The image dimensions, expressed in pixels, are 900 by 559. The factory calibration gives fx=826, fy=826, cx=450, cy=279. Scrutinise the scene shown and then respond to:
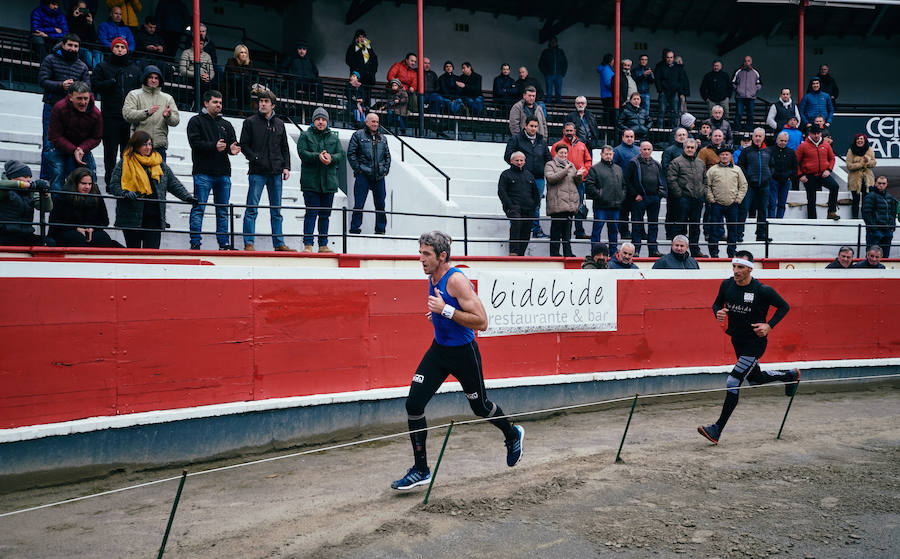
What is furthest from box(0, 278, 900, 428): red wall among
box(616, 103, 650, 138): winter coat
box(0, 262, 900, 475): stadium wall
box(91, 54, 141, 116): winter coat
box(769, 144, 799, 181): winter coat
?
box(616, 103, 650, 138): winter coat

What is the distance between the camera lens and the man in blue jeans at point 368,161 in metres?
11.6

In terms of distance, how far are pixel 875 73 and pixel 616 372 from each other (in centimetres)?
2115

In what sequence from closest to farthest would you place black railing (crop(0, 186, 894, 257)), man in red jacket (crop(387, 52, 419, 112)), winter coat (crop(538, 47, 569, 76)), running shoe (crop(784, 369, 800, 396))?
black railing (crop(0, 186, 894, 257))
running shoe (crop(784, 369, 800, 396))
man in red jacket (crop(387, 52, 419, 112))
winter coat (crop(538, 47, 569, 76))

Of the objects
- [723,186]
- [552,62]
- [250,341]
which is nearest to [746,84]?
[552,62]

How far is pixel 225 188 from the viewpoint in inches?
396

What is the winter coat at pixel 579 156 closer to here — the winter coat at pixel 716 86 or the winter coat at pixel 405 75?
the winter coat at pixel 405 75

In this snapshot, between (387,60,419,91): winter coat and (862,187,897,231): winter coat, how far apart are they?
8.84m

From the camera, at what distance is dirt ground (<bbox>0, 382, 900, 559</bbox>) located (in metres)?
5.31

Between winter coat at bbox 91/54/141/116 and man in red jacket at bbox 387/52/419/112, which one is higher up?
man in red jacket at bbox 387/52/419/112

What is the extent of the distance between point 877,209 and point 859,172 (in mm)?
1475

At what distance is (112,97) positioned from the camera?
10.3 meters

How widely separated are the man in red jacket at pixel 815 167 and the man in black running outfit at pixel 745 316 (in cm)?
821

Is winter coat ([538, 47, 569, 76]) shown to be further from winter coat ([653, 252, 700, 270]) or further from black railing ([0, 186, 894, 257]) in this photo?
winter coat ([653, 252, 700, 270])

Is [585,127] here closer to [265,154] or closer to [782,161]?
[782,161]
